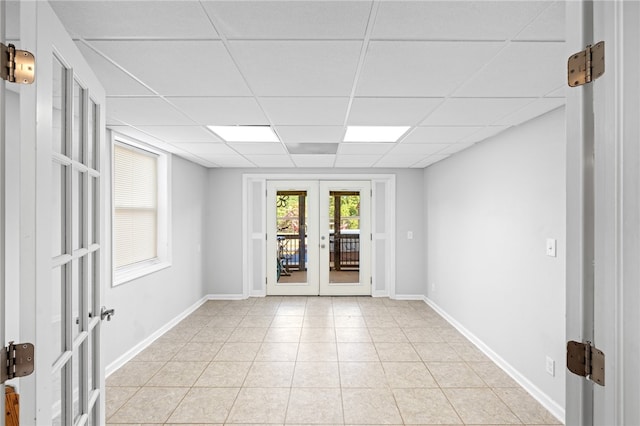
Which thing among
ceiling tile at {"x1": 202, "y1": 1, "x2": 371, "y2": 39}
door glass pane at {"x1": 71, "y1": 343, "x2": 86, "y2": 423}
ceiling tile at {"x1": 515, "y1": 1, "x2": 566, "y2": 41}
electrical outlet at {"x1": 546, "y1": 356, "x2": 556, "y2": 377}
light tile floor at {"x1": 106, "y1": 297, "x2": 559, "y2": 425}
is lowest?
light tile floor at {"x1": 106, "y1": 297, "x2": 559, "y2": 425}

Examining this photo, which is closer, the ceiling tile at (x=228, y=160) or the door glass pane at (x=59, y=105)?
the door glass pane at (x=59, y=105)

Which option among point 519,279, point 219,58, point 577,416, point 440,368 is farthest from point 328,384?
point 219,58

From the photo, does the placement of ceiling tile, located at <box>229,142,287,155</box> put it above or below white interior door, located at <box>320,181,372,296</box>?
above

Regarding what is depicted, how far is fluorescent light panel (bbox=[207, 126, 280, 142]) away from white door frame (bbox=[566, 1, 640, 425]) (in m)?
2.50

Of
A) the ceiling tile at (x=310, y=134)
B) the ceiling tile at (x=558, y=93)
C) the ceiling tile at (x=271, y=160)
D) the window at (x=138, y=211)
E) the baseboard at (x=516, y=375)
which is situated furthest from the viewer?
the ceiling tile at (x=271, y=160)

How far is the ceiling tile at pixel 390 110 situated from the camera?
234cm

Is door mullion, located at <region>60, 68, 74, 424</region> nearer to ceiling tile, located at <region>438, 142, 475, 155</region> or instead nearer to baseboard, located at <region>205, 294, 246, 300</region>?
ceiling tile, located at <region>438, 142, 475, 155</region>

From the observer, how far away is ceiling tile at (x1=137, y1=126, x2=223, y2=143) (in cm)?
312

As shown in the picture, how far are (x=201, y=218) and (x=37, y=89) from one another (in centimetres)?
461

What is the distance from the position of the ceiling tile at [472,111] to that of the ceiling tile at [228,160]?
2.76 metres

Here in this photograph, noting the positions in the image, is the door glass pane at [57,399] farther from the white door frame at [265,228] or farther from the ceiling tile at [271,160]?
the white door frame at [265,228]

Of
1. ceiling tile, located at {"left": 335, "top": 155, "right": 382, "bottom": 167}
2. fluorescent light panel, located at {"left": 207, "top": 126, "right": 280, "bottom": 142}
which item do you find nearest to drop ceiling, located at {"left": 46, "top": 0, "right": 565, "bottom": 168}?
fluorescent light panel, located at {"left": 207, "top": 126, "right": 280, "bottom": 142}

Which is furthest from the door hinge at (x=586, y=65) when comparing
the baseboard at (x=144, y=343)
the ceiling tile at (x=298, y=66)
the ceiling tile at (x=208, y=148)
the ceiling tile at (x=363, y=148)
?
the baseboard at (x=144, y=343)

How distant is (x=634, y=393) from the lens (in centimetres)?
85
